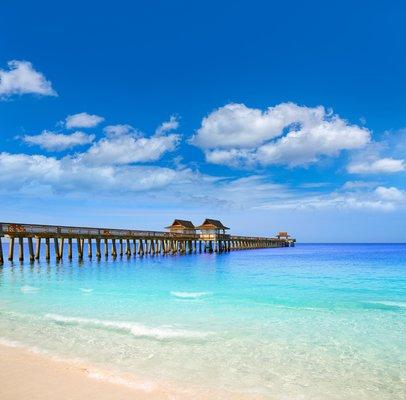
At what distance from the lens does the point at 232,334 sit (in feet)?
29.6

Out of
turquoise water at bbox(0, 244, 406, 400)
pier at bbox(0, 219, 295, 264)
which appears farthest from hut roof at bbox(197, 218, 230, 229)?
turquoise water at bbox(0, 244, 406, 400)

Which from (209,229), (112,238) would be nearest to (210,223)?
(209,229)

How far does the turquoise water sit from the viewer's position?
6.22 m

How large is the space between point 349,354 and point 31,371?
A: 5681 millimetres

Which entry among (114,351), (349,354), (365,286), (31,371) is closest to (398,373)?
(349,354)

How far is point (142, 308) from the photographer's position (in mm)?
12367

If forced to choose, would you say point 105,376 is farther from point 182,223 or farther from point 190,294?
point 182,223

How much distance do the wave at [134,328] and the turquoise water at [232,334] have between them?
1.0 inches

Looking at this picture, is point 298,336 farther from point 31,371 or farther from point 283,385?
point 31,371

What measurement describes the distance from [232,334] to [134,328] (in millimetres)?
2396

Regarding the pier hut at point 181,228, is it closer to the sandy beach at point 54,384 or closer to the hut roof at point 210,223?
the hut roof at point 210,223

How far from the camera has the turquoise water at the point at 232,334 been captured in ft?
20.4

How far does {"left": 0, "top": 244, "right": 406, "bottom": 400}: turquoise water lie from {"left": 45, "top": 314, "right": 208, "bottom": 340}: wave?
0.02 meters

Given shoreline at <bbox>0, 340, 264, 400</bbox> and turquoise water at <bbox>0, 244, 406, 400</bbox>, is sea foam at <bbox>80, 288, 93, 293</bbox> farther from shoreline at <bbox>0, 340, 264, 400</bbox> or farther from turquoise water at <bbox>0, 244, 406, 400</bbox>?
shoreline at <bbox>0, 340, 264, 400</bbox>
